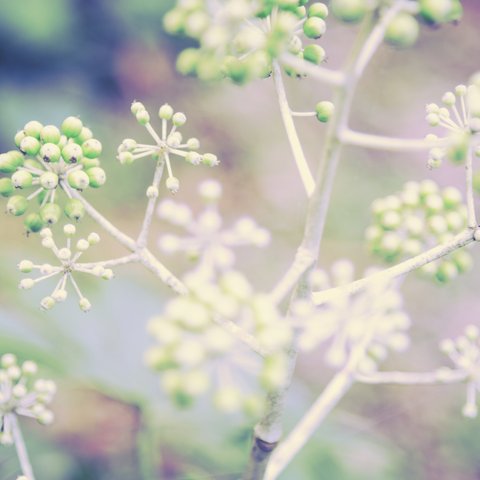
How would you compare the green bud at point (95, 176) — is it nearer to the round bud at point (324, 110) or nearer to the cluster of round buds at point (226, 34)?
the cluster of round buds at point (226, 34)

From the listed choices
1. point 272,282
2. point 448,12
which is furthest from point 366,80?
point 448,12

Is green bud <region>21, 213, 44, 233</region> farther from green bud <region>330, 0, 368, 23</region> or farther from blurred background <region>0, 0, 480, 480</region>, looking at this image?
blurred background <region>0, 0, 480, 480</region>

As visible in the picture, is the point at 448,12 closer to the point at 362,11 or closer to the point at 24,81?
the point at 362,11

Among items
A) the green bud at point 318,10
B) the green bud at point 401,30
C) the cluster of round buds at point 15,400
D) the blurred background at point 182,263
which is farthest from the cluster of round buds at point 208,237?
the blurred background at point 182,263

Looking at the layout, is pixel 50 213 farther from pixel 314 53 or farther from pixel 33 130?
pixel 314 53

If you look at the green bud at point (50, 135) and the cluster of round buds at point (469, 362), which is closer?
the green bud at point (50, 135)

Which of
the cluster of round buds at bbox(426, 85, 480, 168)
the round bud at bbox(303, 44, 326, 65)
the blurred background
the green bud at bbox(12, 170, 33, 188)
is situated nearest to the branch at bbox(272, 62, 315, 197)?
the round bud at bbox(303, 44, 326, 65)
